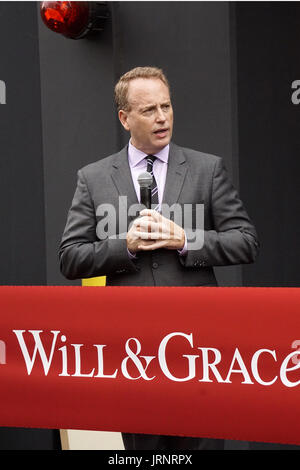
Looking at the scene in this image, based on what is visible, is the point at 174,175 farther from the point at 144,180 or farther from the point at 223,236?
the point at 223,236

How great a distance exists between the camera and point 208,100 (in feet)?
16.4

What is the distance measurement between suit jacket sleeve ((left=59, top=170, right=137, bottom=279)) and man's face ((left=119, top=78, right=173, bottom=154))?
14.1 inches

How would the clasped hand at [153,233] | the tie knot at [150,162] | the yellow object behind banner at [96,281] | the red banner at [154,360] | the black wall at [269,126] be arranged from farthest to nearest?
the yellow object behind banner at [96,281] → the black wall at [269,126] → the tie knot at [150,162] → the clasped hand at [153,233] → the red banner at [154,360]

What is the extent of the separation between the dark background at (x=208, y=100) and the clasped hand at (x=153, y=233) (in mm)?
1518

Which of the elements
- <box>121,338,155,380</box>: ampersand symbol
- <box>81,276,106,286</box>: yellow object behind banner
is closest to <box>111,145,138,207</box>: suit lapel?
<box>121,338,155,380</box>: ampersand symbol

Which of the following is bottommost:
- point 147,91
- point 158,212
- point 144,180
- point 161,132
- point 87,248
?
point 87,248

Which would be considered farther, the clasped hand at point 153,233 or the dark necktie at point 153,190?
the dark necktie at point 153,190

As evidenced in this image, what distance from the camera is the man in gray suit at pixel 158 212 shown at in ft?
11.8

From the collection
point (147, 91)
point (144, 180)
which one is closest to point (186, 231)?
point (144, 180)

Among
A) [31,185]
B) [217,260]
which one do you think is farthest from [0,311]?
[31,185]

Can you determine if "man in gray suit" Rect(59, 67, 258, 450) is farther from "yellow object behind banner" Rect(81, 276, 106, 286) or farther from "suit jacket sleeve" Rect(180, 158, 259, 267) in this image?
→ "yellow object behind banner" Rect(81, 276, 106, 286)

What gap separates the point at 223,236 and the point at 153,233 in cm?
31

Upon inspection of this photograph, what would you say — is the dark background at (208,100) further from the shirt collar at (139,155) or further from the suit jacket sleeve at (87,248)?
the suit jacket sleeve at (87,248)

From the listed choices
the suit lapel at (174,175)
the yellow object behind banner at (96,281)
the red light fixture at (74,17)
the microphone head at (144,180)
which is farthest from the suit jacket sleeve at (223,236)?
the red light fixture at (74,17)
